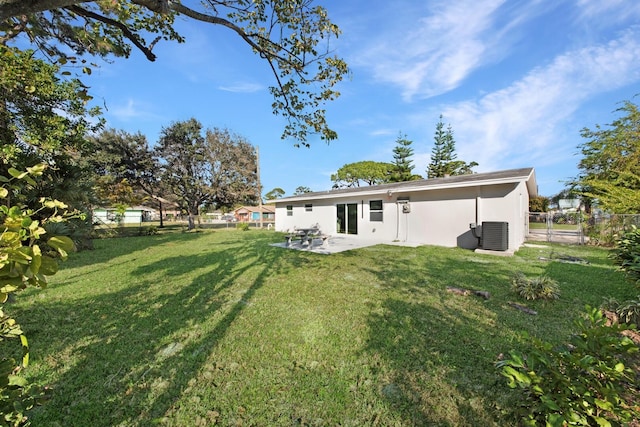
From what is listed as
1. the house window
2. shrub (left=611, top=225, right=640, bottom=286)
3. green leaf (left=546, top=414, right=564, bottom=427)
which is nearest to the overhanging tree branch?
green leaf (left=546, top=414, right=564, bottom=427)

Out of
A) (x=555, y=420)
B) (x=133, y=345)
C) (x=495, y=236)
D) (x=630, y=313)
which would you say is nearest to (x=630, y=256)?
(x=630, y=313)

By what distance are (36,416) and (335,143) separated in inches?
203

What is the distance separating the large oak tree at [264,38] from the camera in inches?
→ 147

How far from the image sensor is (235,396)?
7.32ft

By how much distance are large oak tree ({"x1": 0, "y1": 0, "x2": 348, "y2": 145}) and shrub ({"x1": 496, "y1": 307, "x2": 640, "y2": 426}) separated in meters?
4.36

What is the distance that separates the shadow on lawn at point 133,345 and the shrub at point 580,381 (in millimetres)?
2675

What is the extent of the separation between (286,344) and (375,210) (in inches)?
409

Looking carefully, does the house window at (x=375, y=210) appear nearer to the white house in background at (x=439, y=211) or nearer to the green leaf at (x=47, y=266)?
the white house in background at (x=439, y=211)

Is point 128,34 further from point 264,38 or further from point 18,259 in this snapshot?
point 18,259

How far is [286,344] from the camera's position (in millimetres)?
3055

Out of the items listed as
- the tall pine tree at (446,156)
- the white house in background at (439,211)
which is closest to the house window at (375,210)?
the white house in background at (439,211)

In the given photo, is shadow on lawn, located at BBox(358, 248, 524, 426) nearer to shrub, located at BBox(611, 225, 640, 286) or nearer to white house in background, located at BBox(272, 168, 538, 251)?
shrub, located at BBox(611, 225, 640, 286)

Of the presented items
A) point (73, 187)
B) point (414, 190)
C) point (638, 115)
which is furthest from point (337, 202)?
point (638, 115)

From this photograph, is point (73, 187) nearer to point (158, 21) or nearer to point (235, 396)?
point (158, 21)
